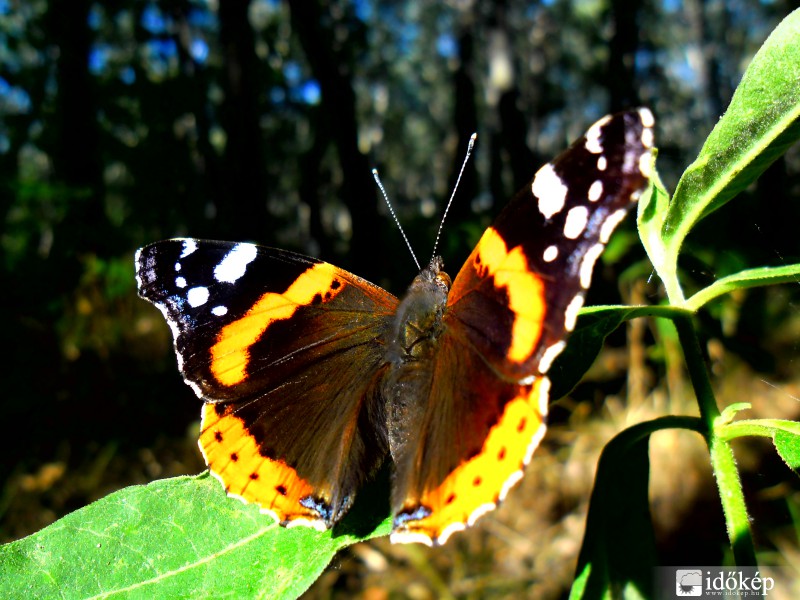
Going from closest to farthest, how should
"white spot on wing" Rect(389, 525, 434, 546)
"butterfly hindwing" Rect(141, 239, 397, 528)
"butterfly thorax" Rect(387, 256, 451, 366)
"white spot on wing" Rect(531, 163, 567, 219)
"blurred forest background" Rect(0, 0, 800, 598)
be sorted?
"white spot on wing" Rect(389, 525, 434, 546) → "white spot on wing" Rect(531, 163, 567, 219) → "butterfly hindwing" Rect(141, 239, 397, 528) → "butterfly thorax" Rect(387, 256, 451, 366) → "blurred forest background" Rect(0, 0, 800, 598)

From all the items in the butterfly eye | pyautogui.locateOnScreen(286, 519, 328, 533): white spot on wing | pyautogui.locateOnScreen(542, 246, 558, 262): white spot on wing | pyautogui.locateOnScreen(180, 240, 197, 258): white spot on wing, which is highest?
A: the butterfly eye

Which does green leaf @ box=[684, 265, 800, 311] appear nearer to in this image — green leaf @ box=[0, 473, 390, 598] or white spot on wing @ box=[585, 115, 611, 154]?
white spot on wing @ box=[585, 115, 611, 154]

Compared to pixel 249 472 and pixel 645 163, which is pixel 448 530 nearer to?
pixel 249 472

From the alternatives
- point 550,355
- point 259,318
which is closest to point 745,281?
point 550,355

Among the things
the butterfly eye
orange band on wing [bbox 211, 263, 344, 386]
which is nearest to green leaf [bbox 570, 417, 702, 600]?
the butterfly eye

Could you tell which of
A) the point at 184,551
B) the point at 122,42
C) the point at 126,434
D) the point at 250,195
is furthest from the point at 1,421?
the point at 122,42

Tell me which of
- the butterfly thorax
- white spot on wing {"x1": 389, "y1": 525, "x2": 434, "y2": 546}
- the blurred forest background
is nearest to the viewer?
white spot on wing {"x1": 389, "y1": 525, "x2": 434, "y2": 546}

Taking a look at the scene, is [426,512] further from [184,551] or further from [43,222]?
[43,222]
